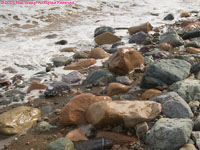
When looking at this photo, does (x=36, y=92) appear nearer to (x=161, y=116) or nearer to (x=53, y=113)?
(x=53, y=113)

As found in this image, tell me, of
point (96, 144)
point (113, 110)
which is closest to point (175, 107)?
point (113, 110)

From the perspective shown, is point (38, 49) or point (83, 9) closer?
point (38, 49)

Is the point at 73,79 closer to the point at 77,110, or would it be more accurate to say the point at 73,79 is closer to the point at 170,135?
the point at 77,110

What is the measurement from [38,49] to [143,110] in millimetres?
4427

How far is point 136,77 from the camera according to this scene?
3.66m

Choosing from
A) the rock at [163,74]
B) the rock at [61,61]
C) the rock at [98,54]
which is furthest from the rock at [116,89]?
the rock at [61,61]

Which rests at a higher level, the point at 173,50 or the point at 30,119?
the point at 173,50

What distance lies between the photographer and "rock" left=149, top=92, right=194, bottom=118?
234 cm

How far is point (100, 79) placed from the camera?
142 inches

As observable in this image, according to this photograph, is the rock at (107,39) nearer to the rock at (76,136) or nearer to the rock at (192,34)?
the rock at (192,34)

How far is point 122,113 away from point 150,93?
31.7 inches

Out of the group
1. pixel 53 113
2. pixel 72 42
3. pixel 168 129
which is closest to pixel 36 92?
pixel 53 113

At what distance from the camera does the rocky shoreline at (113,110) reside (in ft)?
6.89

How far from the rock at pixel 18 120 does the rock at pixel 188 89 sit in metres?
1.74
